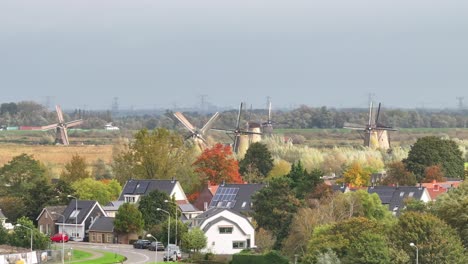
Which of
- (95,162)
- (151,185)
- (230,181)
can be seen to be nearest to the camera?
(151,185)

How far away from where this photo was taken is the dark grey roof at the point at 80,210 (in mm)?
103875

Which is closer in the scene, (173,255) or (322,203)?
(173,255)

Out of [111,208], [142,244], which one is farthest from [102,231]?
[142,244]

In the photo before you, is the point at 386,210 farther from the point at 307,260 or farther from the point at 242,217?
the point at 307,260

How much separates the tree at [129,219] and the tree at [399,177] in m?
31.9

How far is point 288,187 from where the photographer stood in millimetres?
94375

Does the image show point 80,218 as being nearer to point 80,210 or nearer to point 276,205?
point 80,210

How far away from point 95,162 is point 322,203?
8715 centimetres

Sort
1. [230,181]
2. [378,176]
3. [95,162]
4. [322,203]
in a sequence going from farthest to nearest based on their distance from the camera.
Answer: [95,162] < [378,176] < [230,181] < [322,203]

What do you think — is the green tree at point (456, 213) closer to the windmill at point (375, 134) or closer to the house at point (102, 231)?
the house at point (102, 231)

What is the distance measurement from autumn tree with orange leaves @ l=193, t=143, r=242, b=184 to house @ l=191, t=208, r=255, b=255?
99.9ft

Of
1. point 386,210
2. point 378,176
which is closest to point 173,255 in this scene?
point 386,210

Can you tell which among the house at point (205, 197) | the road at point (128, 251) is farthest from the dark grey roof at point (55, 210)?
the house at point (205, 197)

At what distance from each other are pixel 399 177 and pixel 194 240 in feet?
134
